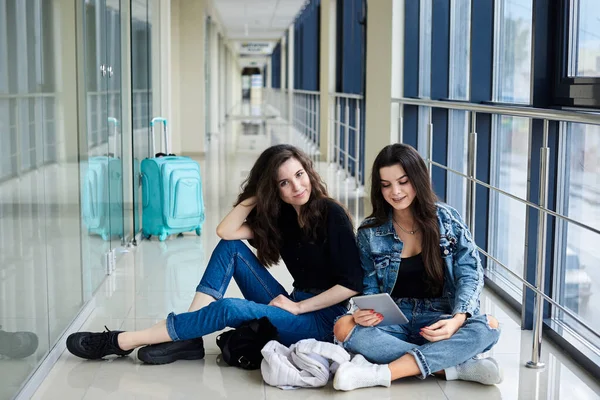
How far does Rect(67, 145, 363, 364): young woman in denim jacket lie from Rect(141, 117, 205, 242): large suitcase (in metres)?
1.71

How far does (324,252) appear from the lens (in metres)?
2.18

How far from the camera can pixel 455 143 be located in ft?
11.9

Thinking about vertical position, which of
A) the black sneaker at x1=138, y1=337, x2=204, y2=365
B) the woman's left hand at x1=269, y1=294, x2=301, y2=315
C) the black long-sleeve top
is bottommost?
the black sneaker at x1=138, y1=337, x2=204, y2=365

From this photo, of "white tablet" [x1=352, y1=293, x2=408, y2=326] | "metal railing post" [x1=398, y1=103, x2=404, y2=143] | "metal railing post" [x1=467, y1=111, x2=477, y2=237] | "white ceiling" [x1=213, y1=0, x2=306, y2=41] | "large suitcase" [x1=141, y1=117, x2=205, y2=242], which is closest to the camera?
"white tablet" [x1=352, y1=293, x2=408, y2=326]

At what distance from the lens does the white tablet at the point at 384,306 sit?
195cm

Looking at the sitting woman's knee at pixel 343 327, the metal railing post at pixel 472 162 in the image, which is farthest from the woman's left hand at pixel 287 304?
the metal railing post at pixel 472 162

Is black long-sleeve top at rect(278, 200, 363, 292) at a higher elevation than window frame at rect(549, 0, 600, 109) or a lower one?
lower

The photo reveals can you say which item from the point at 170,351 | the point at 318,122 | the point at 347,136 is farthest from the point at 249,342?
the point at 318,122

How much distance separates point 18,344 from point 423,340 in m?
0.96

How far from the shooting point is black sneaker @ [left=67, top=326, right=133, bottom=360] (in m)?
2.18

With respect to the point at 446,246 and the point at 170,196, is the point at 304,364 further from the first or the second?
the point at 170,196

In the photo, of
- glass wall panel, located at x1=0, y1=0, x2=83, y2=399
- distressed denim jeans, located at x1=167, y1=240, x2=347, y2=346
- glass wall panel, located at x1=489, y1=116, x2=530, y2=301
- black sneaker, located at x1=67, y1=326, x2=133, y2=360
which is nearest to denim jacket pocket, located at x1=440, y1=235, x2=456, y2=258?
distressed denim jeans, located at x1=167, y1=240, x2=347, y2=346

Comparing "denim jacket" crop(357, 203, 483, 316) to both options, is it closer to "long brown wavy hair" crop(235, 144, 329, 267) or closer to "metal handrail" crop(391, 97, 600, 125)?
"long brown wavy hair" crop(235, 144, 329, 267)

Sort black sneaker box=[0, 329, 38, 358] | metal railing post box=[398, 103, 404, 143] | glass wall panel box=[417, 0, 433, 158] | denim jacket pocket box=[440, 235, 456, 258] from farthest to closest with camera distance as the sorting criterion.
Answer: glass wall panel box=[417, 0, 433, 158] → metal railing post box=[398, 103, 404, 143] → denim jacket pocket box=[440, 235, 456, 258] → black sneaker box=[0, 329, 38, 358]
